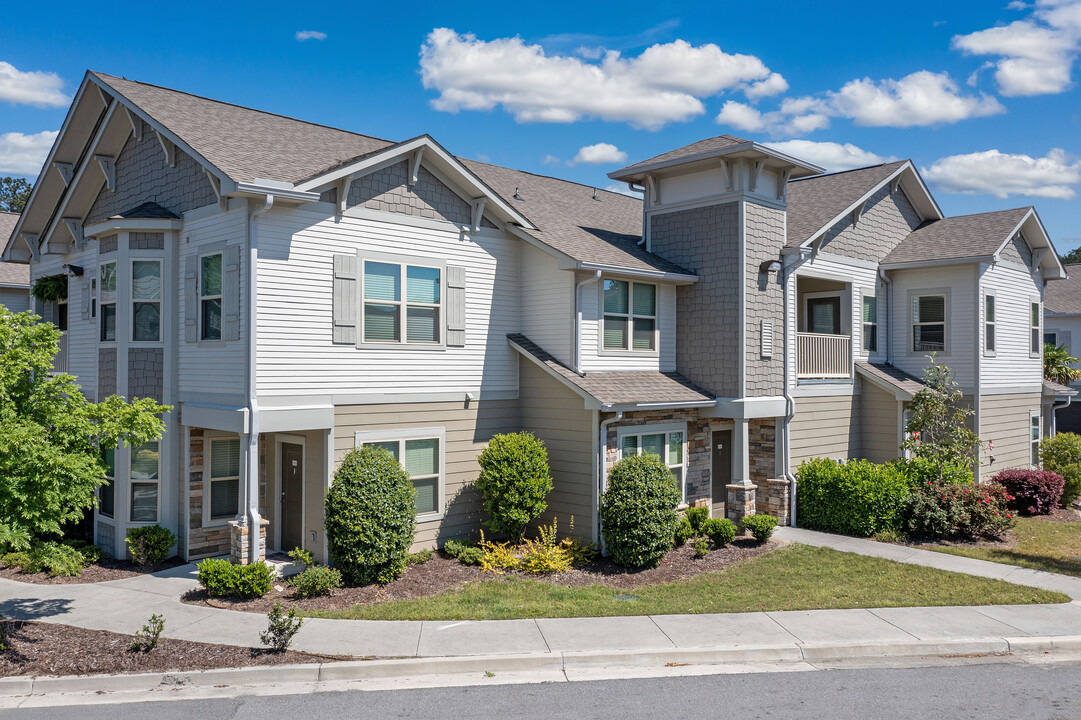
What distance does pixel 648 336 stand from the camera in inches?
683

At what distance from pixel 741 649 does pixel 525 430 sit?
732 centimetres

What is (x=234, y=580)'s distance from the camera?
11.8 metres

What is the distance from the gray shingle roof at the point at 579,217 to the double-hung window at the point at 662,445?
3.39 meters

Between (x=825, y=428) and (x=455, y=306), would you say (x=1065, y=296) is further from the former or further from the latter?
(x=455, y=306)

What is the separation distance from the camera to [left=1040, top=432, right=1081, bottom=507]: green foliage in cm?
2259

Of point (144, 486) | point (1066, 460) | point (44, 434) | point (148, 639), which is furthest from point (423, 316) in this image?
point (1066, 460)

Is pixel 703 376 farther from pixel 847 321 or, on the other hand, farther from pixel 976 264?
pixel 976 264

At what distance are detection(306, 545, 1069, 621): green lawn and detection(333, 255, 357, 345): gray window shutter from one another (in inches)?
182

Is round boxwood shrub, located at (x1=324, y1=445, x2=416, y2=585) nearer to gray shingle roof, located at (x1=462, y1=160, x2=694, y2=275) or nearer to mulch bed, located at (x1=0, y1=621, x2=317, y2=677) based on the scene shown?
mulch bed, located at (x1=0, y1=621, x2=317, y2=677)

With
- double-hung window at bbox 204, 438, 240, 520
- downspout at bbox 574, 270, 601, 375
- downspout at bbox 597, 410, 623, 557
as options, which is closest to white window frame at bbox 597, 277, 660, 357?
downspout at bbox 574, 270, 601, 375

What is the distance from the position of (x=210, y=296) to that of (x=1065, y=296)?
116ft

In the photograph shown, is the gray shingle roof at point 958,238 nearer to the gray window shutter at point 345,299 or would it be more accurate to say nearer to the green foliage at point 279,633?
the gray window shutter at point 345,299

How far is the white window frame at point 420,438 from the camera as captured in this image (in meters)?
14.1

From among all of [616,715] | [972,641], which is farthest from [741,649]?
[972,641]
